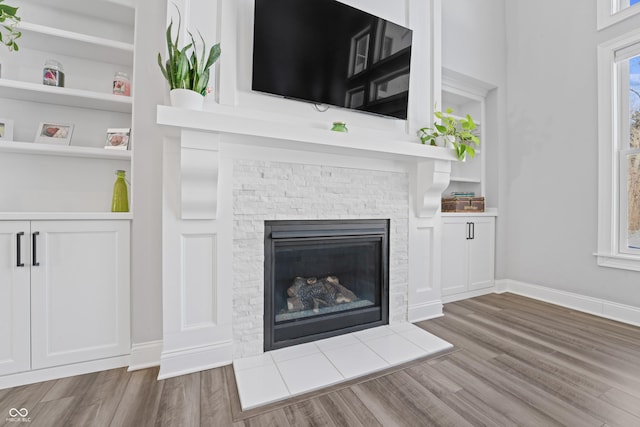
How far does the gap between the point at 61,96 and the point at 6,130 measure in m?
0.37

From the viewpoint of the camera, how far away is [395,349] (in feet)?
6.23

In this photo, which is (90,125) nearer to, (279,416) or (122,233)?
(122,233)

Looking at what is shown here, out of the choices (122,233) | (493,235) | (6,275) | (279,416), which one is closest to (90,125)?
(122,233)

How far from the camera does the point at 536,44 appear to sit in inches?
118

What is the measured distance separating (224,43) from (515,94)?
3.21 meters

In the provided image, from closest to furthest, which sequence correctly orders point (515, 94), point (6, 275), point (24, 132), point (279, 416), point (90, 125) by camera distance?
point (279, 416), point (6, 275), point (24, 132), point (90, 125), point (515, 94)

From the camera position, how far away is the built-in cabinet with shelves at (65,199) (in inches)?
58.8

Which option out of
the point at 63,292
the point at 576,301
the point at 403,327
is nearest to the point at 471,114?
the point at 576,301

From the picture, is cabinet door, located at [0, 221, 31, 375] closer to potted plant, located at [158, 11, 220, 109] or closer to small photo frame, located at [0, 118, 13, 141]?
small photo frame, located at [0, 118, 13, 141]

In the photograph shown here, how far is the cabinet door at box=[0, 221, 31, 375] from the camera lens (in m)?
1.46

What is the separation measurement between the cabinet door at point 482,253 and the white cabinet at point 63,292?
3.15 metres

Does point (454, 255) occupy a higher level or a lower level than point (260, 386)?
higher

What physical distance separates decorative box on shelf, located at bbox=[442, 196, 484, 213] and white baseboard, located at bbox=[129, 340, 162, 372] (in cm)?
289

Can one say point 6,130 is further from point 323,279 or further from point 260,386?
point 323,279
